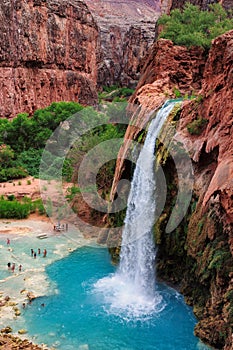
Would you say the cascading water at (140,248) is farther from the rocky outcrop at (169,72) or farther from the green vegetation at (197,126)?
the rocky outcrop at (169,72)

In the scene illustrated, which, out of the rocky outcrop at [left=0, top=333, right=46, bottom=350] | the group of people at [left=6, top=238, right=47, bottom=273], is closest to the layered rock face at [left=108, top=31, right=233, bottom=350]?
the rocky outcrop at [left=0, top=333, right=46, bottom=350]

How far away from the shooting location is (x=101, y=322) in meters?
11.7

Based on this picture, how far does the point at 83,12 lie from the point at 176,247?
4281 cm

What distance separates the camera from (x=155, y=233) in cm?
1439

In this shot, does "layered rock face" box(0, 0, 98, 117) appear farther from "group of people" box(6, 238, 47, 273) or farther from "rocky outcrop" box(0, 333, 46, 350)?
"rocky outcrop" box(0, 333, 46, 350)

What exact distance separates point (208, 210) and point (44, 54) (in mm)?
36100

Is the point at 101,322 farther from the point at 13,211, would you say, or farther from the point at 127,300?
the point at 13,211

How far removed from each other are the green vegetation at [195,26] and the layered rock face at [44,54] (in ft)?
51.7

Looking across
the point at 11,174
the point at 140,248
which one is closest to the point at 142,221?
the point at 140,248

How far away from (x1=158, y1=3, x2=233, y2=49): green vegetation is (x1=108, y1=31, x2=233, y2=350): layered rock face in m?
9.01

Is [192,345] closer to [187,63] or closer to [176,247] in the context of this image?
[176,247]

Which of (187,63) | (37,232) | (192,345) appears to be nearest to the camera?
(192,345)

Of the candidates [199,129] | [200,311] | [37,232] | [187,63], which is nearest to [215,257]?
[200,311]

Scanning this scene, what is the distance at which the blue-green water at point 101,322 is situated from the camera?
35.2 ft
